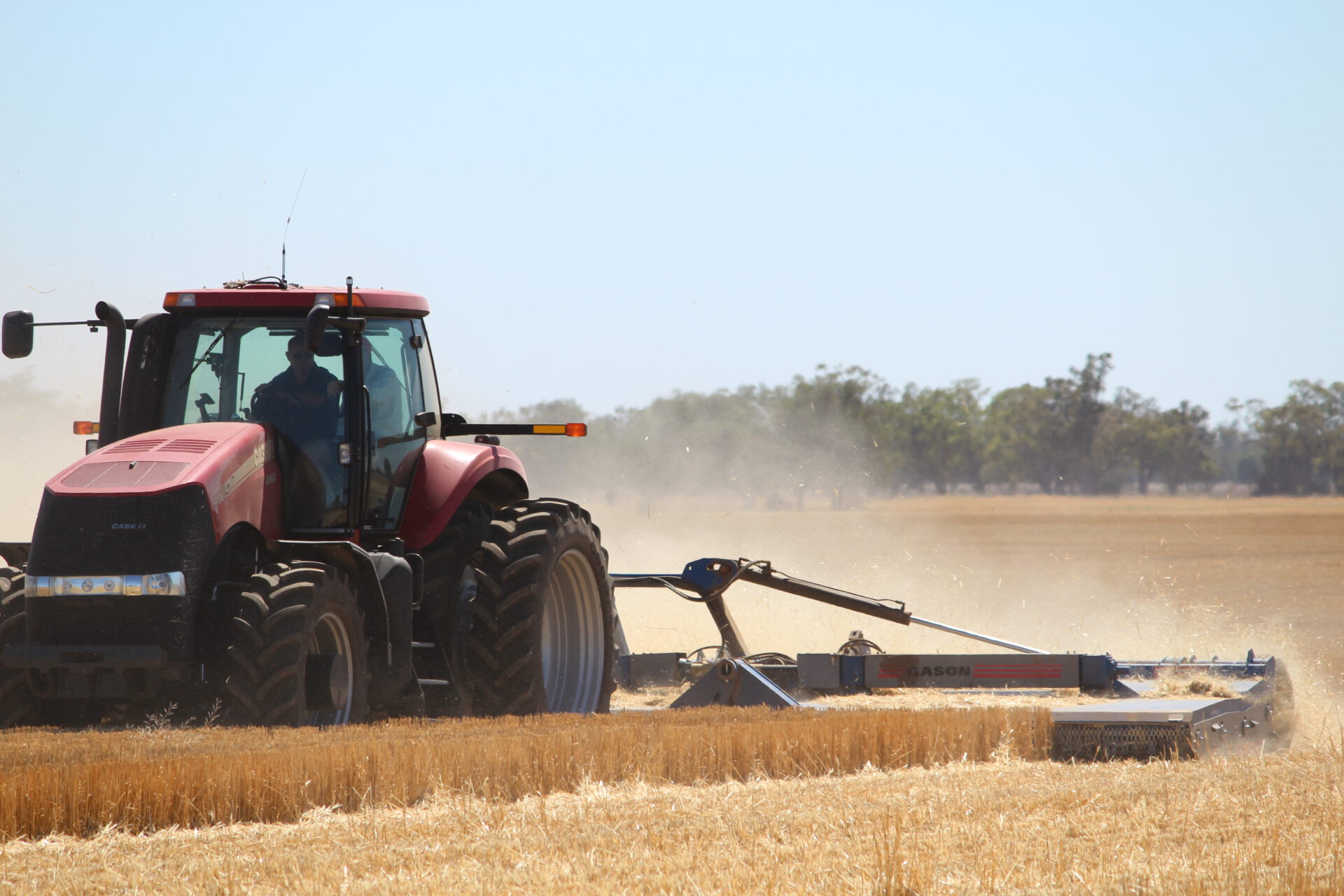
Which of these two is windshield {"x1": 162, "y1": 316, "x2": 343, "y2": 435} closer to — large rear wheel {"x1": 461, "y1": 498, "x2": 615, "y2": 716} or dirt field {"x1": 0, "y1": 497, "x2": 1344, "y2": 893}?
large rear wheel {"x1": 461, "y1": 498, "x2": 615, "y2": 716}

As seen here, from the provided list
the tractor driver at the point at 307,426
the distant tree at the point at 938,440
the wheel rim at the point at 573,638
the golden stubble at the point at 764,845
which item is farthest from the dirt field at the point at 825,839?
the distant tree at the point at 938,440

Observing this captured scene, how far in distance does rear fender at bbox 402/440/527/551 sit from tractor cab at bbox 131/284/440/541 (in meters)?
0.08

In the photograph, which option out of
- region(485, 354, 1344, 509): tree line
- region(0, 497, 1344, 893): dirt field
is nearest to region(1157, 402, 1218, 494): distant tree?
region(485, 354, 1344, 509): tree line

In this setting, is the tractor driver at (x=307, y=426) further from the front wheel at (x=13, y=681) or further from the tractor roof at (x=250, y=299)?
the front wheel at (x=13, y=681)

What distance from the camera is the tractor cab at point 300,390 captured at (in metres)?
7.90

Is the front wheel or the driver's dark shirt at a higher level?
the driver's dark shirt

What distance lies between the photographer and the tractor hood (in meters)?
7.00

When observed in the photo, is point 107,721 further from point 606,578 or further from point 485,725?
point 606,578

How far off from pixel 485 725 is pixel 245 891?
8.43ft

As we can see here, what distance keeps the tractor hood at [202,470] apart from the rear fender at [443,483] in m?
0.90

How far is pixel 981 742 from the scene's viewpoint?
8289 mm

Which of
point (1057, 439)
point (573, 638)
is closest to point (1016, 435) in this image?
point (1057, 439)

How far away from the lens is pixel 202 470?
23.1ft

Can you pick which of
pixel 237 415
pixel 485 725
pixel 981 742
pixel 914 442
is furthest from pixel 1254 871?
pixel 914 442
